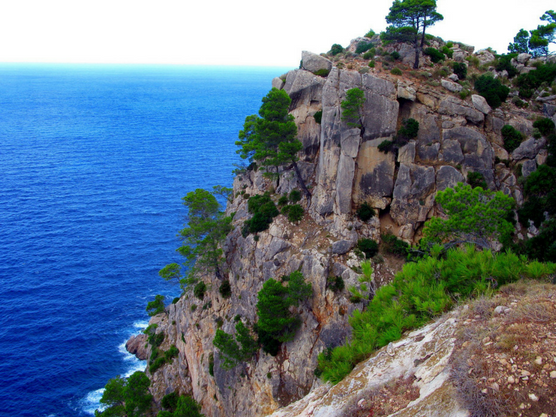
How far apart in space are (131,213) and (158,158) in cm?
4742

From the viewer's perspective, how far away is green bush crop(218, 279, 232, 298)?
2031 inches

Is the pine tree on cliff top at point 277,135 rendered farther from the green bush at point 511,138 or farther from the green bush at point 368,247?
the green bush at point 511,138

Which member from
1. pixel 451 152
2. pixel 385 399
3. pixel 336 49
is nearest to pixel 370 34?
pixel 336 49

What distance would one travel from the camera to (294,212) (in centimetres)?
4875

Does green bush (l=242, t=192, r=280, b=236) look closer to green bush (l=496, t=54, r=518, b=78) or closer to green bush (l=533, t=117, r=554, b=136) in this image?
green bush (l=533, t=117, r=554, b=136)

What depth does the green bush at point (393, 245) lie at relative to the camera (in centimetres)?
4288

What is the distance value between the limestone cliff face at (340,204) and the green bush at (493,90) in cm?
169

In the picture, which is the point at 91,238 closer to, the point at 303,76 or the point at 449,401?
the point at 303,76

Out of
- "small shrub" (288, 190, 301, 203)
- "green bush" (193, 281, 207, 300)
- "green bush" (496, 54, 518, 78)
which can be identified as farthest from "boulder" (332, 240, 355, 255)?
"green bush" (496, 54, 518, 78)

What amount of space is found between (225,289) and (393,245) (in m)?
24.6

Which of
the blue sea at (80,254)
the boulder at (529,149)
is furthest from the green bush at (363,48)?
the blue sea at (80,254)

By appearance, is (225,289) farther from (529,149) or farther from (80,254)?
(80,254)

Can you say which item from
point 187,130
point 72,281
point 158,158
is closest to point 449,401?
point 72,281

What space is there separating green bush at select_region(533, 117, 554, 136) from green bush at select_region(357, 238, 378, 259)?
24.6 m
